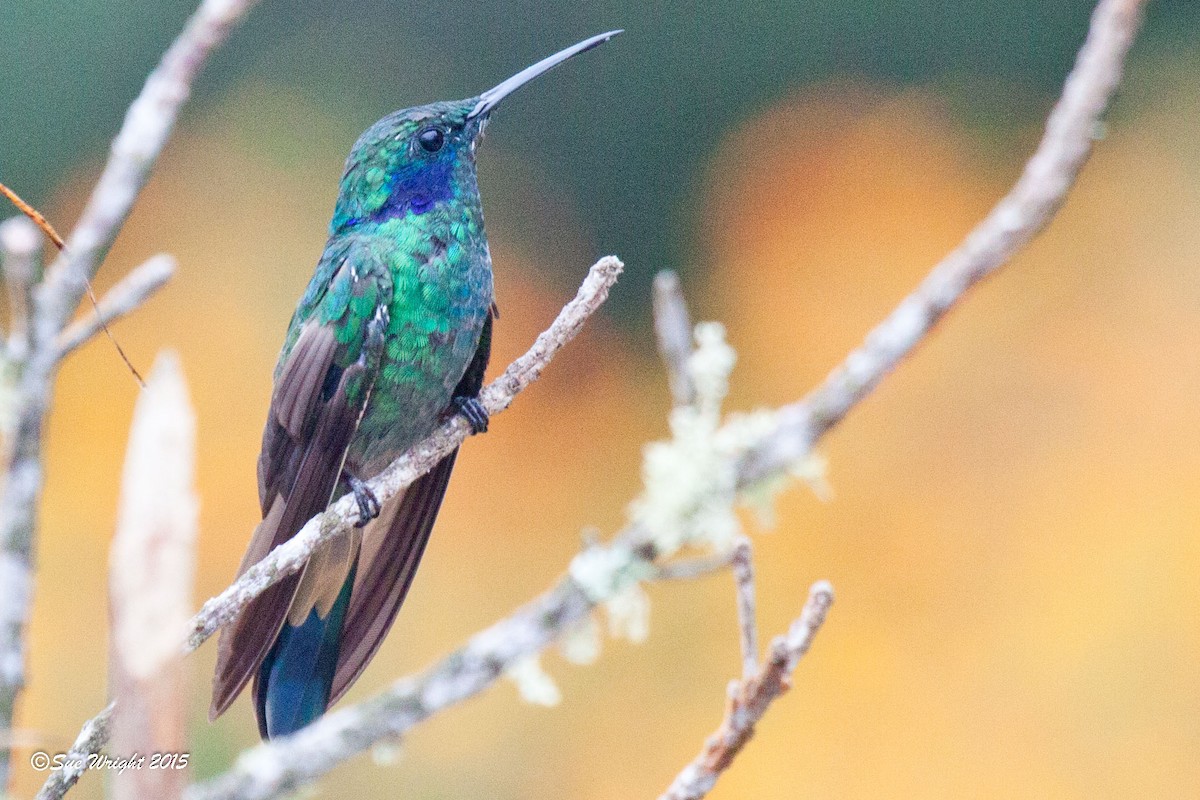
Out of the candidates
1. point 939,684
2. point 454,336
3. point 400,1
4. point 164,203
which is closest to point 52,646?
point 164,203

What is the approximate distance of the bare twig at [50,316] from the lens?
0.52 m

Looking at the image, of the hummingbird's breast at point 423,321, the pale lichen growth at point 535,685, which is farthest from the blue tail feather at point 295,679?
the pale lichen growth at point 535,685

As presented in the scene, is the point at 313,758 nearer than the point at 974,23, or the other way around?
the point at 313,758

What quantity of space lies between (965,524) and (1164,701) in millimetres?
473

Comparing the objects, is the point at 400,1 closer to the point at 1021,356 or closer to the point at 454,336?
Result: the point at 454,336

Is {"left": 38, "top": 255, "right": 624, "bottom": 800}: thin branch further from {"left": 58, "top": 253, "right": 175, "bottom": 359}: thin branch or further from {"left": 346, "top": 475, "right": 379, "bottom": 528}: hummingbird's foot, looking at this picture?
{"left": 58, "top": 253, "right": 175, "bottom": 359}: thin branch

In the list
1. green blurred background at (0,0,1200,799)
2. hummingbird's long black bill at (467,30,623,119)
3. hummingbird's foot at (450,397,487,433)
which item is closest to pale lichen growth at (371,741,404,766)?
hummingbird's foot at (450,397,487,433)

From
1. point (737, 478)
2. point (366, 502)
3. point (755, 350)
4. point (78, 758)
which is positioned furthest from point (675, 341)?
point (755, 350)

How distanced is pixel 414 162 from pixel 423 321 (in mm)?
276

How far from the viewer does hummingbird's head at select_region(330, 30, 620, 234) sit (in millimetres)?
1571

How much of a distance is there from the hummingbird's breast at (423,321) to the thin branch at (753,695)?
2.70 ft

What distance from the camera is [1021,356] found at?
2.36 meters

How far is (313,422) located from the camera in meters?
1.34

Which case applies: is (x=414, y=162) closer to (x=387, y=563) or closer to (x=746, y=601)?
(x=387, y=563)
